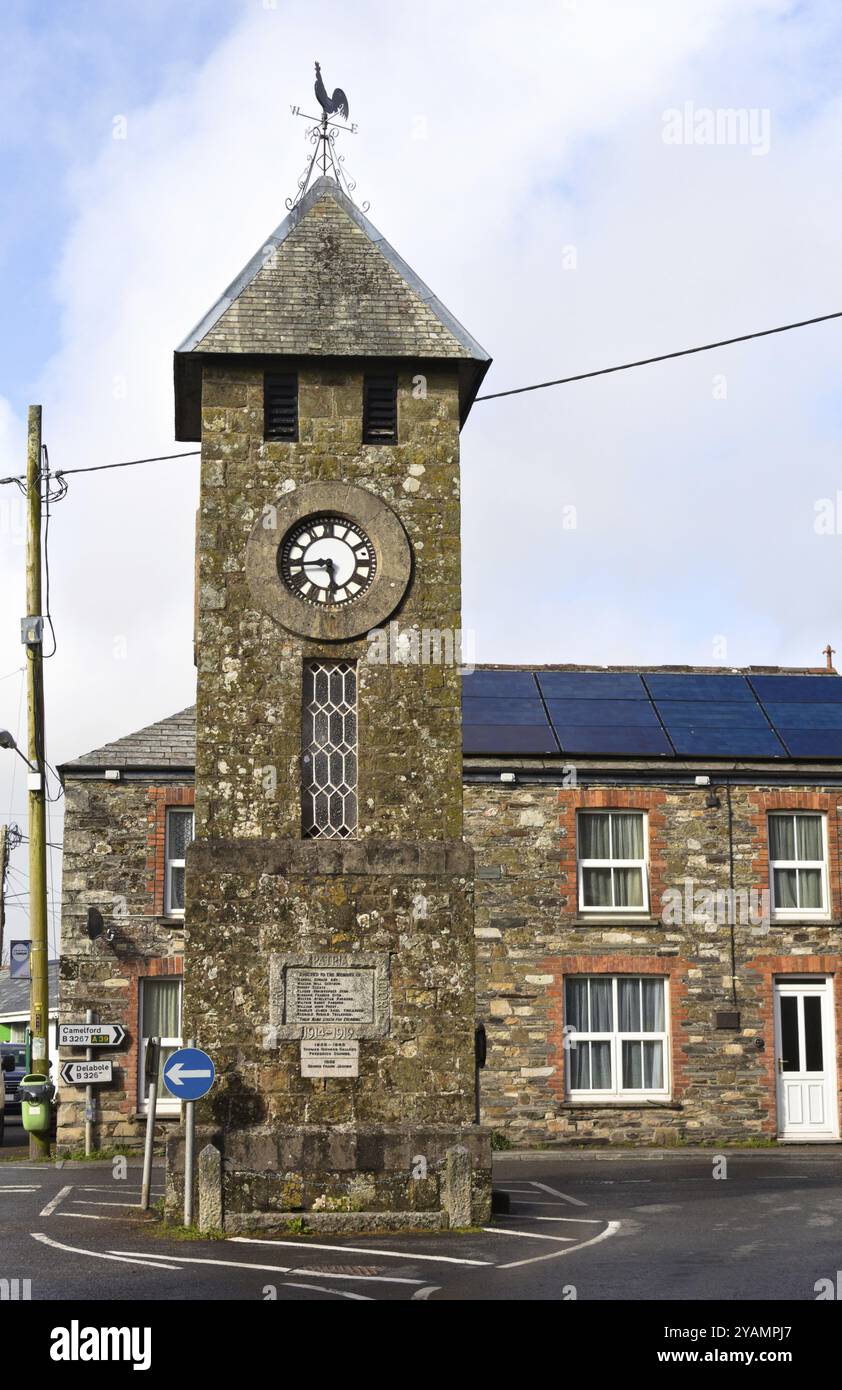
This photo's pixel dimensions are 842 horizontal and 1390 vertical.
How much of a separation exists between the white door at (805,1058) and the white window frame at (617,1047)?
1716 millimetres

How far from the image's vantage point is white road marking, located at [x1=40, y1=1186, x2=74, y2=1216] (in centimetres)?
1731

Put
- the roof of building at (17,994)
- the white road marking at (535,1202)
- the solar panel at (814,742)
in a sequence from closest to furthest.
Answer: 1. the white road marking at (535,1202)
2. the solar panel at (814,742)
3. the roof of building at (17,994)

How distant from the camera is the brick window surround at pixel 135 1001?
82.3 ft

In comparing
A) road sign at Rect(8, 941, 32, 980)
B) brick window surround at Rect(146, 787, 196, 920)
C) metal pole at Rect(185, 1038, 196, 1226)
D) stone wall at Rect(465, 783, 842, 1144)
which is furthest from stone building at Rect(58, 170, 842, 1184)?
road sign at Rect(8, 941, 32, 980)

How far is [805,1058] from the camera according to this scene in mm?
25688

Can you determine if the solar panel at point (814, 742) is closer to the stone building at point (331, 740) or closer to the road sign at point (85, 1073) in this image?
the stone building at point (331, 740)

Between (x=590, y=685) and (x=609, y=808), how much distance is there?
3561 mm

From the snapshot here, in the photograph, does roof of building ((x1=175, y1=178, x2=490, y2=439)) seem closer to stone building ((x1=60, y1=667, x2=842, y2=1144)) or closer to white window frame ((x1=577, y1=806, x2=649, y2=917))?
stone building ((x1=60, y1=667, x2=842, y2=1144))

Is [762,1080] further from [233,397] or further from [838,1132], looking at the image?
[233,397]

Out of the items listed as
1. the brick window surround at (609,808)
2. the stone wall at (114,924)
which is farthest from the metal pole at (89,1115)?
the brick window surround at (609,808)

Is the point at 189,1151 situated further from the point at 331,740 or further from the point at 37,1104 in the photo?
the point at 37,1104

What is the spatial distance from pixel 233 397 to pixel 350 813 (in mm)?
4306

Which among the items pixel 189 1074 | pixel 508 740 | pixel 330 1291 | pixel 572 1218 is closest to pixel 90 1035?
pixel 508 740
